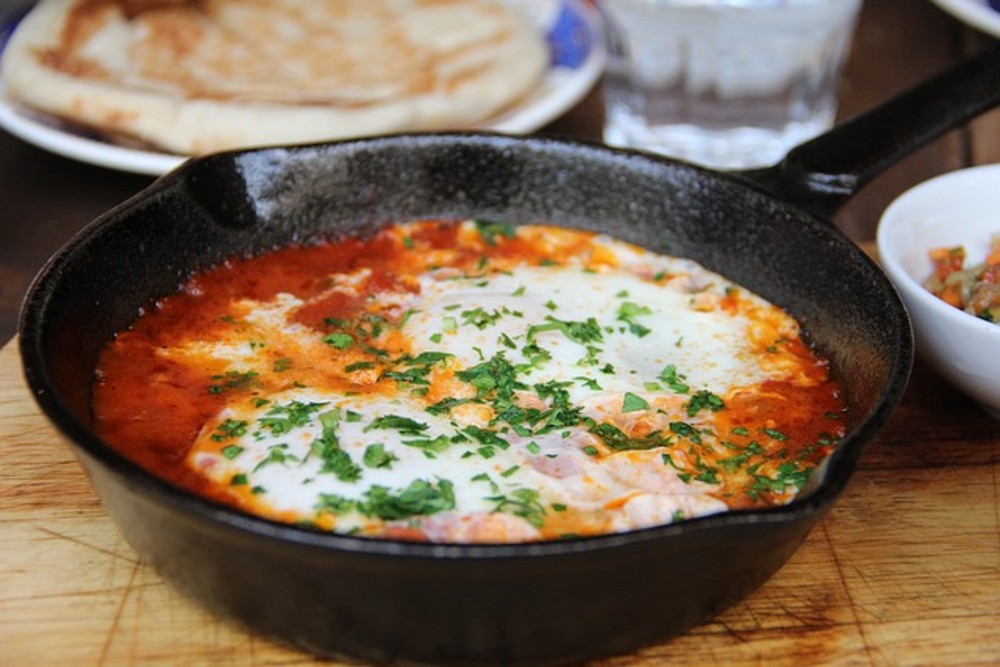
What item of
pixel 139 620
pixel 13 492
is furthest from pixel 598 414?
pixel 13 492

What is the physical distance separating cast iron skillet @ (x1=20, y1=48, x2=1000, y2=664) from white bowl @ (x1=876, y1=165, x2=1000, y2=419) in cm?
18

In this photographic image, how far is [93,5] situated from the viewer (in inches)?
214

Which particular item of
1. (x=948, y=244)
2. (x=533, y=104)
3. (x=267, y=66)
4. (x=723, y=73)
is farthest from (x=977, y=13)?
(x=267, y=66)

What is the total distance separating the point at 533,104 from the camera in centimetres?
510

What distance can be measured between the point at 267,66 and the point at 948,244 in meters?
2.87

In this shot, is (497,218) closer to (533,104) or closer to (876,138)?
(876,138)

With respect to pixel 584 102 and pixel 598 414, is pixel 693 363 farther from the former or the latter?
pixel 584 102

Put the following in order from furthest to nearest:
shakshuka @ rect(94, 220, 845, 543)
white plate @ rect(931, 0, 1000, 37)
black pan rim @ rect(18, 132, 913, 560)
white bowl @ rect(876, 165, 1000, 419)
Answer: white plate @ rect(931, 0, 1000, 37), white bowl @ rect(876, 165, 1000, 419), shakshuka @ rect(94, 220, 845, 543), black pan rim @ rect(18, 132, 913, 560)

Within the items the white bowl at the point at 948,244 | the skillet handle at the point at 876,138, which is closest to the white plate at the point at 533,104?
the skillet handle at the point at 876,138

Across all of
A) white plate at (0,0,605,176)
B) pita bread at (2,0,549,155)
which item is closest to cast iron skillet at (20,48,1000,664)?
white plate at (0,0,605,176)

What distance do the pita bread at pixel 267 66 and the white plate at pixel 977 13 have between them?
1661 mm

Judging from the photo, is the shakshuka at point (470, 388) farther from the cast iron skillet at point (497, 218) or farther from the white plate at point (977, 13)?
the white plate at point (977, 13)

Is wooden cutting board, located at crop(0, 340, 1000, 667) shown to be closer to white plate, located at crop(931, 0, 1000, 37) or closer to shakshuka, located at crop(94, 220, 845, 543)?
shakshuka, located at crop(94, 220, 845, 543)

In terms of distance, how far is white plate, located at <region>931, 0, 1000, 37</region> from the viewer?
189 inches
